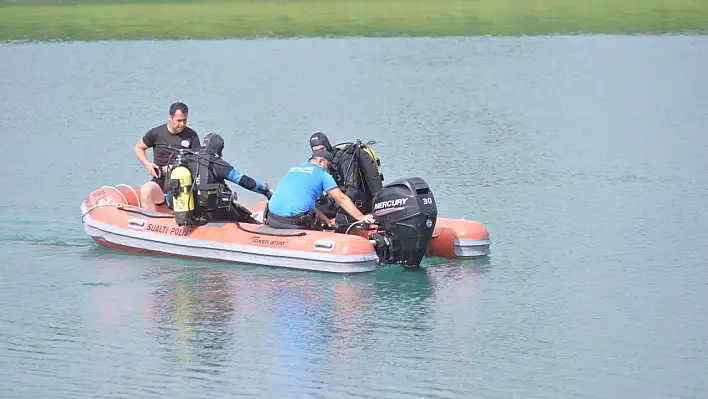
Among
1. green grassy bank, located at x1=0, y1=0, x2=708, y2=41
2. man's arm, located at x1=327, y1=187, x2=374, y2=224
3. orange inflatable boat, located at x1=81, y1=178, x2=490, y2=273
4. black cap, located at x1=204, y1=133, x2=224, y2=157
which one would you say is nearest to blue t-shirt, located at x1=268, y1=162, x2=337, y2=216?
man's arm, located at x1=327, y1=187, x2=374, y2=224

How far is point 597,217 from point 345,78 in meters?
17.2

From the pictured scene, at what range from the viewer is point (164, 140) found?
49.4 feet

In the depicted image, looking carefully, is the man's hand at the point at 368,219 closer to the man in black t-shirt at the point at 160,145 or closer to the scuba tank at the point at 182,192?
the scuba tank at the point at 182,192

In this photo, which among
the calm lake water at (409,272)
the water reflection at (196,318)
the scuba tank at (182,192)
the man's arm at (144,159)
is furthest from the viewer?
the man's arm at (144,159)

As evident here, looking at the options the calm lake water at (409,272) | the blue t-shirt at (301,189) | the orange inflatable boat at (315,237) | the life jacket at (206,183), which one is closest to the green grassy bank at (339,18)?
the calm lake water at (409,272)

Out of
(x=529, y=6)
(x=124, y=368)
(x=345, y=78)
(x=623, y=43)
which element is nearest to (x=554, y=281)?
(x=124, y=368)

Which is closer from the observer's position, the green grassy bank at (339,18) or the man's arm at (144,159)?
the man's arm at (144,159)

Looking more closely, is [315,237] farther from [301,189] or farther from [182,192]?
[182,192]

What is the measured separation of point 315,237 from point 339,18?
117 ft

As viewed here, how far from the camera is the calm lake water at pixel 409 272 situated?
10633 millimetres

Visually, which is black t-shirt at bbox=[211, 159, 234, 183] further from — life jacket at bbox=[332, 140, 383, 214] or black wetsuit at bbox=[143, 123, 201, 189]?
life jacket at bbox=[332, 140, 383, 214]

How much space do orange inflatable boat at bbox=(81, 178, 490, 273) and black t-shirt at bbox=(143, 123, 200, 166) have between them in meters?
0.63

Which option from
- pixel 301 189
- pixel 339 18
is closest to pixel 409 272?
pixel 301 189

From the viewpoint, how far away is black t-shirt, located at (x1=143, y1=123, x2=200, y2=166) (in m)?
15.0
